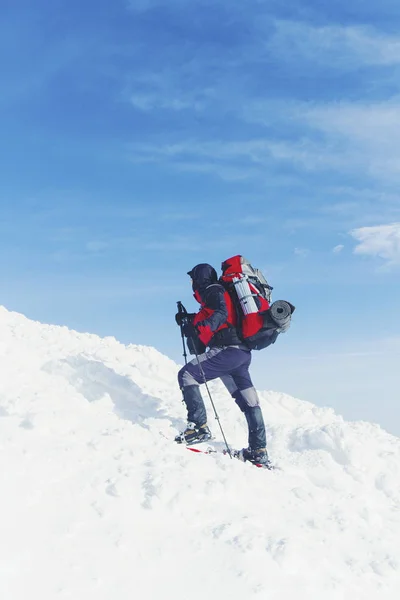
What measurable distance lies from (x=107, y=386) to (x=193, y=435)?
280 centimetres

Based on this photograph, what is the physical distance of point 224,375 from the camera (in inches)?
351

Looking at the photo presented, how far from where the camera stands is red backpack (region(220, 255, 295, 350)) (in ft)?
27.5

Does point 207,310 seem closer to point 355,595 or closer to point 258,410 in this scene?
point 258,410

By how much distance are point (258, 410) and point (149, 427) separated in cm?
190

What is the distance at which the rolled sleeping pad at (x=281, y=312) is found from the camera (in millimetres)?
8297

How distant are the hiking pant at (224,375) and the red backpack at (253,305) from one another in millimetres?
334

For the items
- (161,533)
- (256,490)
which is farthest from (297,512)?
(161,533)

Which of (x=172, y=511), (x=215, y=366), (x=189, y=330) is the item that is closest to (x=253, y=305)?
(x=215, y=366)

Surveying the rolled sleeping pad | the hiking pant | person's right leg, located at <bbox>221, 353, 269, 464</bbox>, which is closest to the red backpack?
the rolled sleeping pad

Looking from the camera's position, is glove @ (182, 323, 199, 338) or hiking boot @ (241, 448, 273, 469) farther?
glove @ (182, 323, 199, 338)

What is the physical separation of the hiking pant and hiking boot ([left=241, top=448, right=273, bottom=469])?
7 cm

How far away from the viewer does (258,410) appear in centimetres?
872

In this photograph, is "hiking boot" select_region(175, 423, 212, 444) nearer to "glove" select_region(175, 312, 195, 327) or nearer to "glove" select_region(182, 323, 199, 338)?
"glove" select_region(182, 323, 199, 338)

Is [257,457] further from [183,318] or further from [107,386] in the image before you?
[107,386]
